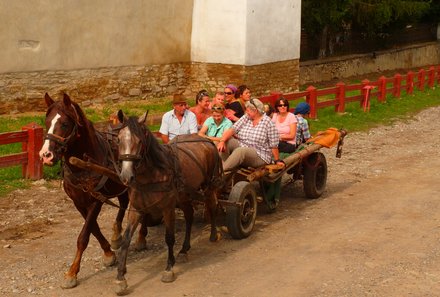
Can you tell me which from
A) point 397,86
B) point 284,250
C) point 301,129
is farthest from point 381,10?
point 284,250

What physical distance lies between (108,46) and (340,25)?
49.5ft

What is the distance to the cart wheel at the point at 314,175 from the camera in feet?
36.4

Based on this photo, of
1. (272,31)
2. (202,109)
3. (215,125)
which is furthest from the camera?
(272,31)

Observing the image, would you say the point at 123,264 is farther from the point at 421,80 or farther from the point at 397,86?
the point at 421,80

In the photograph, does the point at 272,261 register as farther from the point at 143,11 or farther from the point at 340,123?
the point at 143,11

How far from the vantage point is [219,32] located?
21766 millimetres

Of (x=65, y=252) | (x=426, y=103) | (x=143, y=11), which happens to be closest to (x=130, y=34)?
(x=143, y=11)

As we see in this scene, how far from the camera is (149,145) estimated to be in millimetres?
7293

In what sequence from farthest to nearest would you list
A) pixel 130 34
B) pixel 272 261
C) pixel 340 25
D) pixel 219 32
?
pixel 340 25 → pixel 219 32 → pixel 130 34 → pixel 272 261

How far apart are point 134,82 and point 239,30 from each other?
3406 millimetres

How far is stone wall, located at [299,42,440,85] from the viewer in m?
28.7

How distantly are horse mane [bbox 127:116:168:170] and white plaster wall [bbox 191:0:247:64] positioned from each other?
46.5ft

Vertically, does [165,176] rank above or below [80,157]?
below

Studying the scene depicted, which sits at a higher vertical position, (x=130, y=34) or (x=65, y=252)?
(x=130, y=34)
